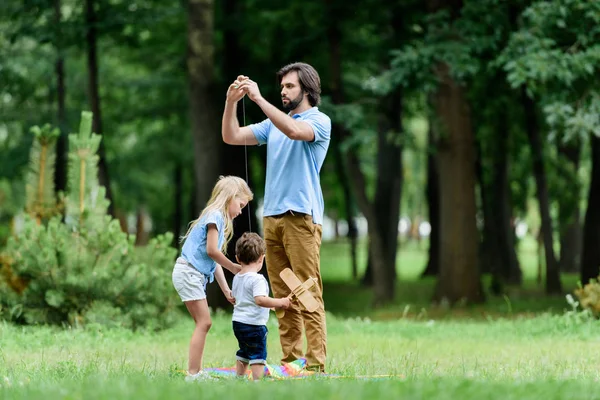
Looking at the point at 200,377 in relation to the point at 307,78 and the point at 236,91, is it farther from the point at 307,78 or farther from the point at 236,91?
the point at 307,78

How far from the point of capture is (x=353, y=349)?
999 cm

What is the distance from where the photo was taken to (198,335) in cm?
721

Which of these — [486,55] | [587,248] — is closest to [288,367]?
[486,55]

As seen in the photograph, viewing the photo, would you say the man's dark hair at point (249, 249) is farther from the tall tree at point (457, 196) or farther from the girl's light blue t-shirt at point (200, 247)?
the tall tree at point (457, 196)

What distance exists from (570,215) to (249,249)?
21305 millimetres

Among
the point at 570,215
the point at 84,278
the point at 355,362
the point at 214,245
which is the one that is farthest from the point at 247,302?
the point at 570,215

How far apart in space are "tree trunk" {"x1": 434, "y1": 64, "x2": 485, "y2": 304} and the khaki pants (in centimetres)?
1175

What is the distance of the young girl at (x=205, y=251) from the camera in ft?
23.9

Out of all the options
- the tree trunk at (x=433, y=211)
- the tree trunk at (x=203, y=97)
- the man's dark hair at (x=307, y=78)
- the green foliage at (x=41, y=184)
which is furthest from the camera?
the tree trunk at (x=433, y=211)

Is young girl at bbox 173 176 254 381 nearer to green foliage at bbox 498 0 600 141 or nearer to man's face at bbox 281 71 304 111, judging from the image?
man's face at bbox 281 71 304 111

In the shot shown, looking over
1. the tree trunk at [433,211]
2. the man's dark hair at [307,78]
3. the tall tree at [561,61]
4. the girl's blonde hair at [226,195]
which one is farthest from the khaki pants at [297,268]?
the tree trunk at [433,211]

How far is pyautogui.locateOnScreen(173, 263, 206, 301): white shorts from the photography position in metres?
7.34

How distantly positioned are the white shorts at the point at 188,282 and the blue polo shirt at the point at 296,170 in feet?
2.37

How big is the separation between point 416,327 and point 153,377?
21.9 ft
